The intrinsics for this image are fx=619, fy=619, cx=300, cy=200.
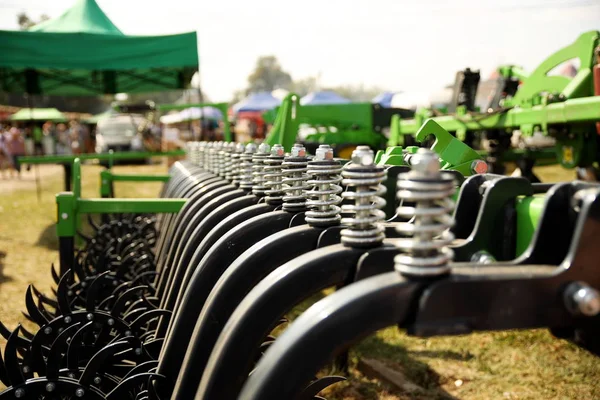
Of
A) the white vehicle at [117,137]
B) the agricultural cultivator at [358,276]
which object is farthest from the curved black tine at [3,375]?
the white vehicle at [117,137]

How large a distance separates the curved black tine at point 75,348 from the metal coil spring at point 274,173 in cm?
89

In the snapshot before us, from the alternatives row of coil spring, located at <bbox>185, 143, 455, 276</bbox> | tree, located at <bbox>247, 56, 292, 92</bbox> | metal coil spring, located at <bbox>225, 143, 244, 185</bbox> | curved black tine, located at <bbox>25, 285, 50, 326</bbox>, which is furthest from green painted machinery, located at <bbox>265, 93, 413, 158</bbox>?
tree, located at <bbox>247, 56, 292, 92</bbox>

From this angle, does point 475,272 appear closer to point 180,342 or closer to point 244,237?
point 244,237

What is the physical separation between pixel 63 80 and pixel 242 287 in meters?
9.34

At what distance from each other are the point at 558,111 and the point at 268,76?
81231 mm

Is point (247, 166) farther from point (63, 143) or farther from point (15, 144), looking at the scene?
point (63, 143)

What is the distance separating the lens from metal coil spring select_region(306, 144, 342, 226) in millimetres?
1546

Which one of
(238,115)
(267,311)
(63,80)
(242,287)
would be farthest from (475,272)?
(238,115)

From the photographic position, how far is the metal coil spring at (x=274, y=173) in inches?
83.2

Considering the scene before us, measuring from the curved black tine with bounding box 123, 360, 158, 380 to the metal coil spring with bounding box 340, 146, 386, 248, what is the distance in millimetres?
1109

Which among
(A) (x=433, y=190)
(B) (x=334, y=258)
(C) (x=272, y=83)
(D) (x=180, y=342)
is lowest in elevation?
(D) (x=180, y=342)

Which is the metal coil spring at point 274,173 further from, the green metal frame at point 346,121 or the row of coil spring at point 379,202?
the green metal frame at point 346,121

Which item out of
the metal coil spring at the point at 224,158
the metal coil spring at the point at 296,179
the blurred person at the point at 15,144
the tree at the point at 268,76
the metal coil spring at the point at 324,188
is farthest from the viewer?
the tree at the point at 268,76

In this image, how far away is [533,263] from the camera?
1.16m
